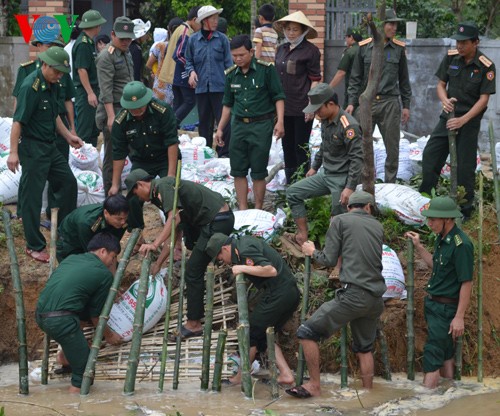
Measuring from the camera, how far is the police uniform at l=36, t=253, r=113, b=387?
8.06 metres

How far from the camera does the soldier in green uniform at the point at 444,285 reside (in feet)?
26.6

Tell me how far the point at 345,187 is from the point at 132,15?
425 inches

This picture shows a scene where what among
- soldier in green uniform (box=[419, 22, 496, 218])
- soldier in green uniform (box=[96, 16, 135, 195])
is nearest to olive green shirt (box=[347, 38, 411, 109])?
soldier in green uniform (box=[419, 22, 496, 218])

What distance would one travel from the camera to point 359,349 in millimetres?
8258

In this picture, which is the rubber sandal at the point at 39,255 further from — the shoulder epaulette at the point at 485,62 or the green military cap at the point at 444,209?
the shoulder epaulette at the point at 485,62

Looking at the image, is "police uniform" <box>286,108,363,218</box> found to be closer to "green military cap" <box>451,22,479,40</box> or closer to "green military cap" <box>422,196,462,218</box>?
"green military cap" <box>422,196,462,218</box>

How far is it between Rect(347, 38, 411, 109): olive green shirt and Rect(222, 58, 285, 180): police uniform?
104 cm

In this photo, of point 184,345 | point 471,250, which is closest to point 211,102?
point 184,345

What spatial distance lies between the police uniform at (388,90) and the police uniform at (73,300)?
11.1 ft

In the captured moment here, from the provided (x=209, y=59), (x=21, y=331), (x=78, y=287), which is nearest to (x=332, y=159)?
(x=78, y=287)

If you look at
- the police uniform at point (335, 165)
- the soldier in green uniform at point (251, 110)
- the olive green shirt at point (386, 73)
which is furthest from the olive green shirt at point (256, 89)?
the olive green shirt at point (386, 73)

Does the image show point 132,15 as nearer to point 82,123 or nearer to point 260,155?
point 82,123

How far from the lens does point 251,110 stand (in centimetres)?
974

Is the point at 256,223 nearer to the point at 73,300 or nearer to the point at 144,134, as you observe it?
the point at 144,134
